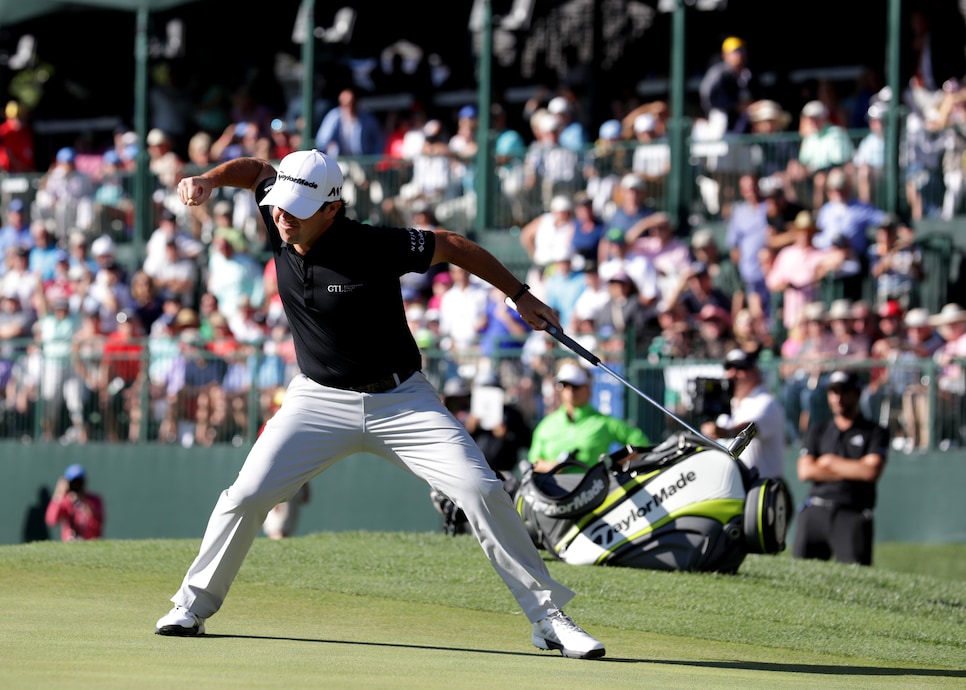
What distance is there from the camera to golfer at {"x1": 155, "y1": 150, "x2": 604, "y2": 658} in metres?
7.64

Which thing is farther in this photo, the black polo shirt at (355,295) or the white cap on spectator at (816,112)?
the white cap on spectator at (816,112)

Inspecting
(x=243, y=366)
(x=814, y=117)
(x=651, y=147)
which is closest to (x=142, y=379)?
(x=243, y=366)

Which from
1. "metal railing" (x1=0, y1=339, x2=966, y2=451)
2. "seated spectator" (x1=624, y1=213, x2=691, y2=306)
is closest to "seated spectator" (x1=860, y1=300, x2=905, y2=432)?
"metal railing" (x1=0, y1=339, x2=966, y2=451)

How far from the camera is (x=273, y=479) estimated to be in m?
7.64

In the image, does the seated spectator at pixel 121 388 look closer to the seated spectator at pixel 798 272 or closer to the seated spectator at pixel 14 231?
the seated spectator at pixel 14 231

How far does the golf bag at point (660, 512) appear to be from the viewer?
36.0 ft

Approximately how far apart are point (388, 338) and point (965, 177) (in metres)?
11.4

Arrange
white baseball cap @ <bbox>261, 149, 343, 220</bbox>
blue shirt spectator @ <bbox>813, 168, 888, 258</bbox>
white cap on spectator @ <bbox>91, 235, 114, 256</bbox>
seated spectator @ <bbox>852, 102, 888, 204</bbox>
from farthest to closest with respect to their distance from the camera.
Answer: white cap on spectator @ <bbox>91, 235, 114, 256</bbox> < seated spectator @ <bbox>852, 102, 888, 204</bbox> < blue shirt spectator @ <bbox>813, 168, 888, 258</bbox> < white baseball cap @ <bbox>261, 149, 343, 220</bbox>

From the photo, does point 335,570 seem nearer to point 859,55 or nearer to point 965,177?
point 965,177

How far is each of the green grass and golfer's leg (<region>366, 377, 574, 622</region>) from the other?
1.05 feet

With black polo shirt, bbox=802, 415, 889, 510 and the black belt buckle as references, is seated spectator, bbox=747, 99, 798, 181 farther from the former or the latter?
the black belt buckle

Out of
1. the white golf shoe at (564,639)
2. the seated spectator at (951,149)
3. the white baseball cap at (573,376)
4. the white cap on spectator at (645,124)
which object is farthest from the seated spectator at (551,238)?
the white golf shoe at (564,639)

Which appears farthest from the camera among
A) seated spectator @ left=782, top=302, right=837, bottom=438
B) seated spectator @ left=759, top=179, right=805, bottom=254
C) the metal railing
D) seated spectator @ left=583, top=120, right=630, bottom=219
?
seated spectator @ left=583, top=120, right=630, bottom=219

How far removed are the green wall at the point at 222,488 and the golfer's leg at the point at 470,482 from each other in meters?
8.58
